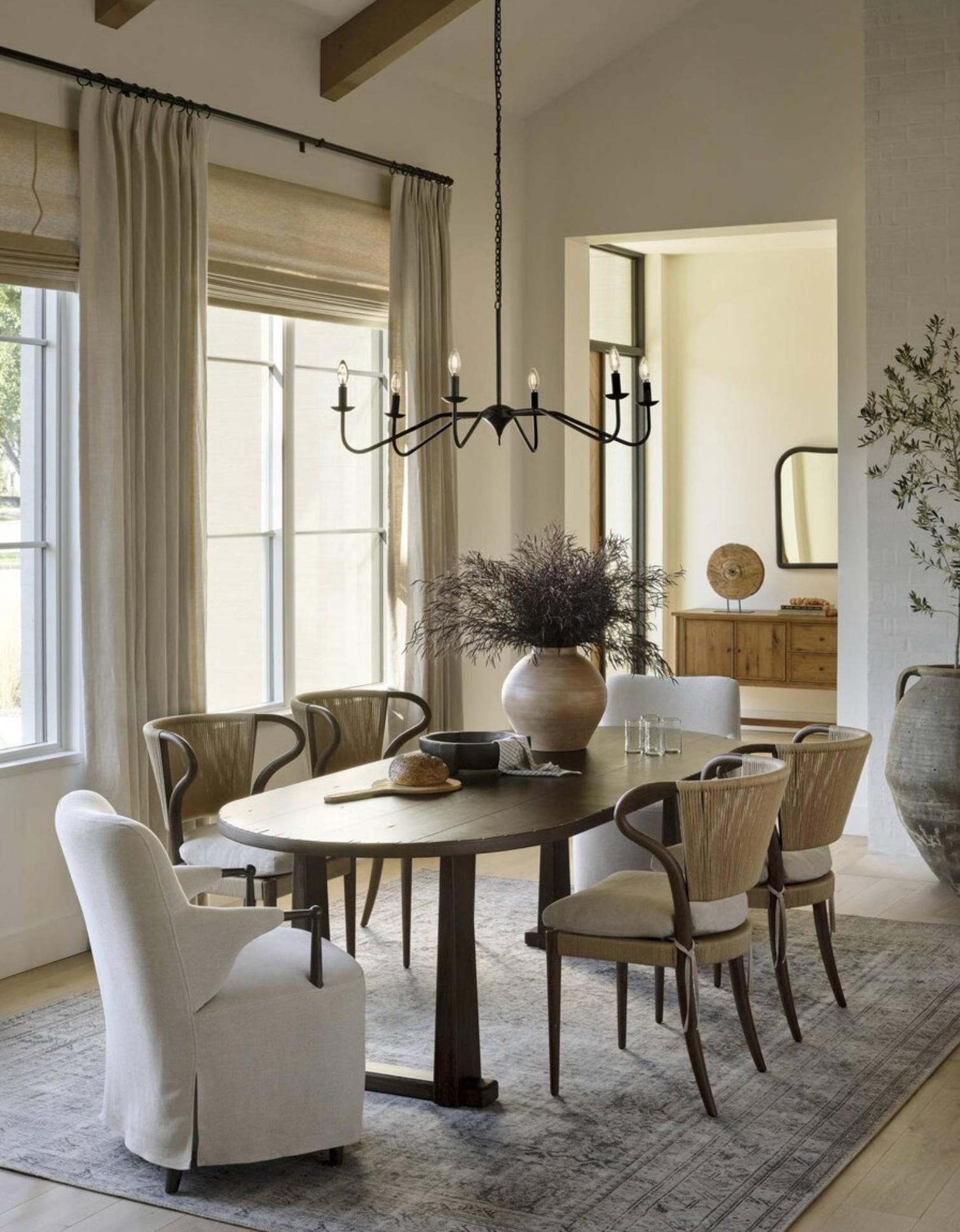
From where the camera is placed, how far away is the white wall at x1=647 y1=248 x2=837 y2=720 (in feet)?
31.5

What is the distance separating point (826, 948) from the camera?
4.29 metres

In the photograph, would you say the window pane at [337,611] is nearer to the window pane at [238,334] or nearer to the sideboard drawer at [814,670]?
the window pane at [238,334]

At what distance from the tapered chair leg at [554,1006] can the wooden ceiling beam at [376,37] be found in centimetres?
364

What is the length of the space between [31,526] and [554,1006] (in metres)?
2.37

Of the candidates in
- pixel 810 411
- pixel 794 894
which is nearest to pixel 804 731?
pixel 794 894

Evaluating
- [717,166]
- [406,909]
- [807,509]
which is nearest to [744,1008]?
[406,909]

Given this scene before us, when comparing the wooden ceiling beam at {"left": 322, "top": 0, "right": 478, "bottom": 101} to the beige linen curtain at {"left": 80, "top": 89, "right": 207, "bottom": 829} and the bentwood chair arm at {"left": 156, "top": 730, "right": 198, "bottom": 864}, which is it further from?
the bentwood chair arm at {"left": 156, "top": 730, "right": 198, "bottom": 864}

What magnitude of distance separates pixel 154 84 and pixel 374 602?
7.83 feet

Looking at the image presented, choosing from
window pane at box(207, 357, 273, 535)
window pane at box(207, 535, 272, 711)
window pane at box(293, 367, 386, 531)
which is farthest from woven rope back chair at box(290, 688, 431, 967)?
window pane at box(293, 367, 386, 531)

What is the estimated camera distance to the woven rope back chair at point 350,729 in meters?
5.10

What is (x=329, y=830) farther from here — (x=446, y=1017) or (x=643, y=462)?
(x=643, y=462)

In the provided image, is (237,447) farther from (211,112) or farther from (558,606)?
(558,606)

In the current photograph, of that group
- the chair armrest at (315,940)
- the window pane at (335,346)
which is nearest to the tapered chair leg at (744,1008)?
the chair armrest at (315,940)

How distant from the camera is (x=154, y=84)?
5059 millimetres
